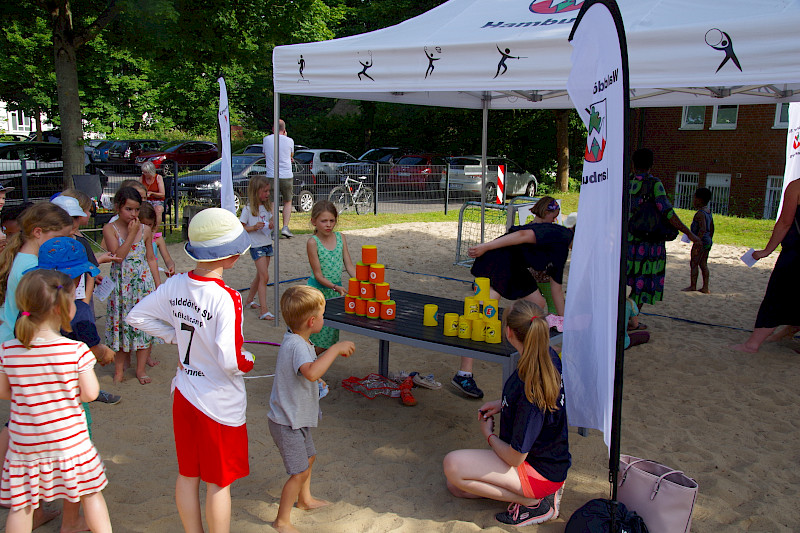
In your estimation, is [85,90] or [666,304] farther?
[85,90]

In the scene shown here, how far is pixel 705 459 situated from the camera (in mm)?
3846

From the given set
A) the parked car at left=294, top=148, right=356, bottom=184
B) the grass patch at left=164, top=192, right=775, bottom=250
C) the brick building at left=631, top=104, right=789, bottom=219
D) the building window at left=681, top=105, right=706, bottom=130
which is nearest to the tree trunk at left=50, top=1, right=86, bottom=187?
the grass patch at left=164, top=192, right=775, bottom=250

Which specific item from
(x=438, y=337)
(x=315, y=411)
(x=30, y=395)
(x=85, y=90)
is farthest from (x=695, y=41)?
(x=85, y=90)

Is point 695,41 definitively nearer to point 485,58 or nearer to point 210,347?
point 485,58

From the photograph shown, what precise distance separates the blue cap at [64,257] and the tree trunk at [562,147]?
19678 millimetres

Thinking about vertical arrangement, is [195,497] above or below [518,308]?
below

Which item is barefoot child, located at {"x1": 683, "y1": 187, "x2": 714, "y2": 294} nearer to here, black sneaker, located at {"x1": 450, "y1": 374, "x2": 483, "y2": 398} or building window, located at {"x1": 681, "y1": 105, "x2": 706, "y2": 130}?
black sneaker, located at {"x1": 450, "y1": 374, "x2": 483, "y2": 398}

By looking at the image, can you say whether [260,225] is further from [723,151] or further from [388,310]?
[723,151]

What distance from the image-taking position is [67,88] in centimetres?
1236

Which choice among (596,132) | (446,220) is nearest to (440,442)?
(596,132)

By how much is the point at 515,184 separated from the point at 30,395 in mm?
19090

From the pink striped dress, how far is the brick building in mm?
20099

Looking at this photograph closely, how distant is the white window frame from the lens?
18.5 m

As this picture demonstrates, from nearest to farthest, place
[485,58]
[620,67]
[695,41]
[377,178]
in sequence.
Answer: [620,67], [695,41], [485,58], [377,178]
